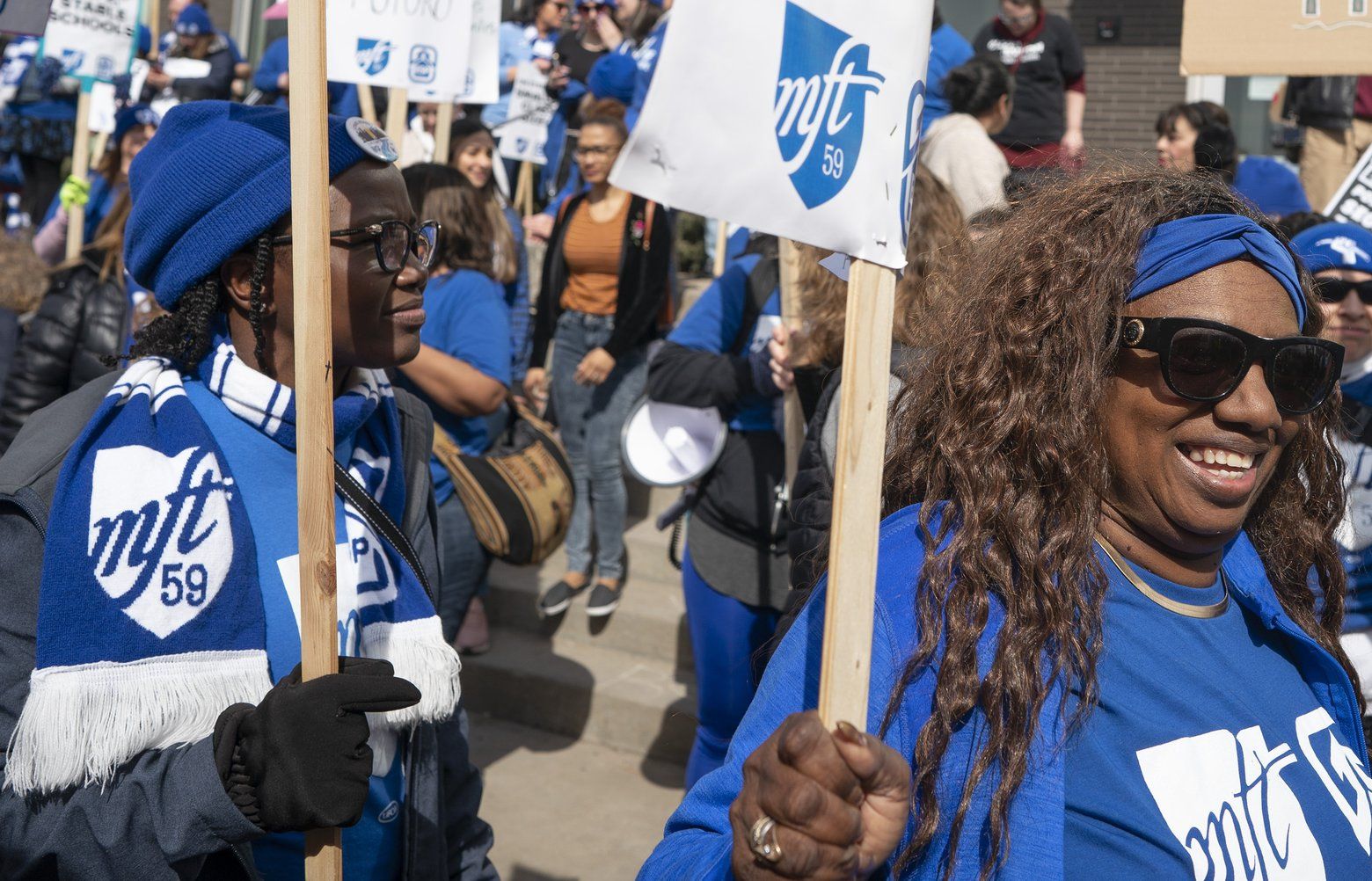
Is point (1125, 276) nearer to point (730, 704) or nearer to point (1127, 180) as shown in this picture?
point (1127, 180)

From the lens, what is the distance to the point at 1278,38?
369cm

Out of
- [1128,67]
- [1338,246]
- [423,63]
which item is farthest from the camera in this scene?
[1128,67]

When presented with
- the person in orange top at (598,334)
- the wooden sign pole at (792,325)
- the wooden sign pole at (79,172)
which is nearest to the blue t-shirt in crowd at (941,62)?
the person in orange top at (598,334)

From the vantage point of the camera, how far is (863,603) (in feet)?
4.28

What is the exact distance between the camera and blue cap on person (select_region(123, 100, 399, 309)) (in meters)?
1.94

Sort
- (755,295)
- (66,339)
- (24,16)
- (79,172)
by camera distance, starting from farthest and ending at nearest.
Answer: (79,172) < (66,339) < (755,295) < (24,16)

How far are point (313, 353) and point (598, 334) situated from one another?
15.0 ft

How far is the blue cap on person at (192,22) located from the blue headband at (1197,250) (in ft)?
33.7

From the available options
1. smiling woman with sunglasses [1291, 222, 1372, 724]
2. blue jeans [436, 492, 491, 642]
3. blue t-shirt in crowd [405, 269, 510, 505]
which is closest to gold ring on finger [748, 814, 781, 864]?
smiling woman with sunglasses [1291, 222, 1372, 724]

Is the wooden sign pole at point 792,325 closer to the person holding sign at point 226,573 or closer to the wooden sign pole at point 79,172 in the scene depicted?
the person holding sign at point 226,573

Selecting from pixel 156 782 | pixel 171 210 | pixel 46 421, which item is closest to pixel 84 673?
pixel 156 782

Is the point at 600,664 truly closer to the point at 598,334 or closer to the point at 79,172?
the point at 598,334

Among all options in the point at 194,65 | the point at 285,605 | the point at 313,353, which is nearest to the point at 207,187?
the point at 313,353

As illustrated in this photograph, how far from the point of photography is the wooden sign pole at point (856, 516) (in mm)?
1287
